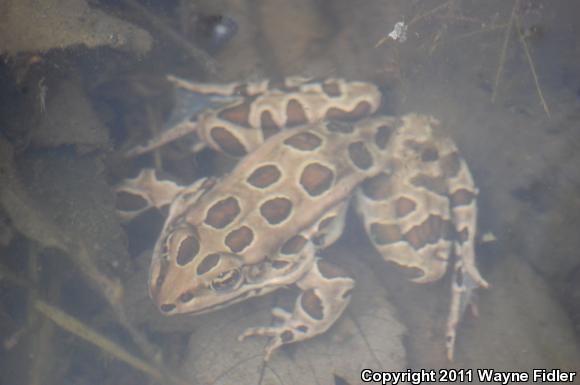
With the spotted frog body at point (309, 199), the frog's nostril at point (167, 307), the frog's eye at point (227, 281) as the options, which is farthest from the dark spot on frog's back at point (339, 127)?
the frog's nostril at point (167, 307)

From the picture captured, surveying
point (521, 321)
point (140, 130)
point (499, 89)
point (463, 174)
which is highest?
point (499, 89)

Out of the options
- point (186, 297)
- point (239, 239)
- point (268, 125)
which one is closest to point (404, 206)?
point (268, 125)

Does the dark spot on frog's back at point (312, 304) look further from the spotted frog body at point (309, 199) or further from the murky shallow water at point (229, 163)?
the murky shallow water at point (229, 163)

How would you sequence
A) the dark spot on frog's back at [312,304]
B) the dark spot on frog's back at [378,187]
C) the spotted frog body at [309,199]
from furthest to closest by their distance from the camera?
the dark spot on frog's back at [378,187] < the dark spot on frog's back at [312,304] < the spotted frog body at [309,199]

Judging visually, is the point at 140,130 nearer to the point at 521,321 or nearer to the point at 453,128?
the point at 453,128

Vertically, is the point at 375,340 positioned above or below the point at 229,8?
below

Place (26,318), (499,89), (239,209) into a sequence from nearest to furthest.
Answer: (239,209), (26,318), (499,89)

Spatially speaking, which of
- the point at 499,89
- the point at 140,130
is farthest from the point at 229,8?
the point at 499,89
